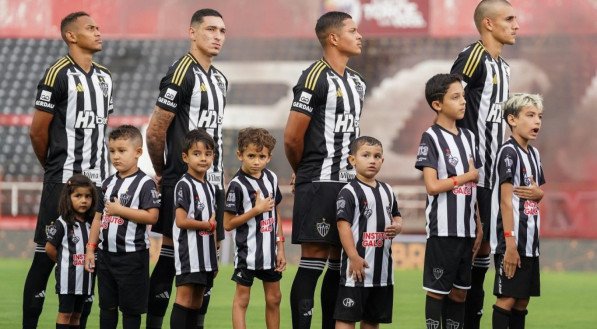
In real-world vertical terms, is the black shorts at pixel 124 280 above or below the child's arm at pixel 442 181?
below

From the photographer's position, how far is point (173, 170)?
6.14 metres

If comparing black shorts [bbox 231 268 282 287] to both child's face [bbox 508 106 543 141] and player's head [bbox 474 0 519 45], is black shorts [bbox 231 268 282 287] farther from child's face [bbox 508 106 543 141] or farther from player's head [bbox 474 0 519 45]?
player's head [bbox 474 0 519 45]

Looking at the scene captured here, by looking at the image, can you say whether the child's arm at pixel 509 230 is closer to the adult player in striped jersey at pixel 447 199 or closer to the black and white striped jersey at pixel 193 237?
the adult player in striped jersey at pixel 447 199

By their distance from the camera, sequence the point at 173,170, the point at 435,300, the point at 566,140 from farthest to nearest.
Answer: the point at 566,140 → the point at 173,170 → the point at 435,300

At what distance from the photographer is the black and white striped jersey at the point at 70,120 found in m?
6.21

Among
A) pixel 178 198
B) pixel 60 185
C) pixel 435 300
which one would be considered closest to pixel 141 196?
pixel 178 198

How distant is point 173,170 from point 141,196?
344 mm

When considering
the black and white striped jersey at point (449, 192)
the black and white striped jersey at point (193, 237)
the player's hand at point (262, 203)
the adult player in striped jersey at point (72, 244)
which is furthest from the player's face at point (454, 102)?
the adult player in striped jersey at point (72, 244)

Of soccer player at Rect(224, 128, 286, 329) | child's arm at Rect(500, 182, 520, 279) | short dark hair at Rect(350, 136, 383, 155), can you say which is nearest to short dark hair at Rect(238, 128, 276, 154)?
soccer player at Rect(224, 128, 286, 329)

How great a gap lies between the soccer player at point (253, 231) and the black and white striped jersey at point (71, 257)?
0.80 m

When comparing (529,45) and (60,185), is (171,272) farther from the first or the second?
(529,45)

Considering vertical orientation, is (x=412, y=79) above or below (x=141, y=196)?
above

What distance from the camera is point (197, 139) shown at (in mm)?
5746

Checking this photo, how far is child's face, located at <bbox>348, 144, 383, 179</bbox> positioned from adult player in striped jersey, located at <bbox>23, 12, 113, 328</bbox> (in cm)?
153
